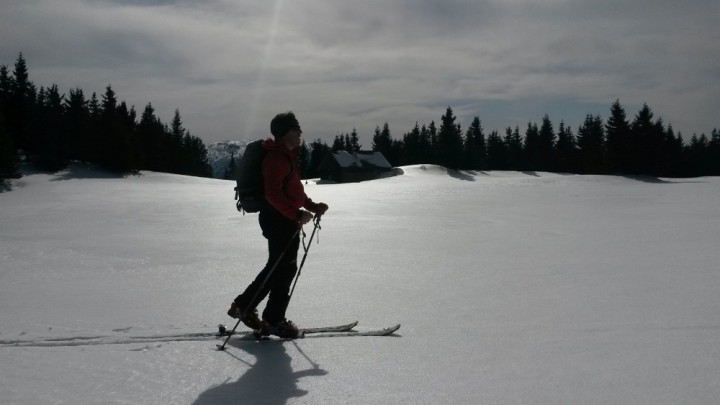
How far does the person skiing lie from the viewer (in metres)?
4.37

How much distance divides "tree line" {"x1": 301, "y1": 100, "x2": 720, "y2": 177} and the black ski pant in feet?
181

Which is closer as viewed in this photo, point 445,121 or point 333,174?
point 445,121

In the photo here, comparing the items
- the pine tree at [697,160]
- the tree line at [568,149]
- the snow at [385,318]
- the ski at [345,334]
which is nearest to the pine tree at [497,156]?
the tree line at [568,149]

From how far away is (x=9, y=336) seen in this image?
13.7ft

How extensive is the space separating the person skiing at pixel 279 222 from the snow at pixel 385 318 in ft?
1.04

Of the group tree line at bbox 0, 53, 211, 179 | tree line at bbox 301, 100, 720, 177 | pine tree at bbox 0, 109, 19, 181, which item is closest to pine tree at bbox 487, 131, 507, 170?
tree line at bbox 301, 100, 720, 177

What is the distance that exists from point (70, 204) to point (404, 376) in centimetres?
2172

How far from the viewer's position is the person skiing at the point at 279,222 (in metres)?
4.37

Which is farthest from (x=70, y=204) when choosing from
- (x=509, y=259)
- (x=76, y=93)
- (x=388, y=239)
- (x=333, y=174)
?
(x=333, y=174)

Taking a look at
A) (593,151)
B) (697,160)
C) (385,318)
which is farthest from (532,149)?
(385,318)

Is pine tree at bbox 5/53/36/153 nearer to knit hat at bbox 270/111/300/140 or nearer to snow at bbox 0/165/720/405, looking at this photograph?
snow at bbox 0/165/720/405

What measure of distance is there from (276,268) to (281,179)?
2.65 ft

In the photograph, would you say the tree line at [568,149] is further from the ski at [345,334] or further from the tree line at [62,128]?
the ski at [345,334]

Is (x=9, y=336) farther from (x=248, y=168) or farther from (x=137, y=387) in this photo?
(x=248, y=168)
